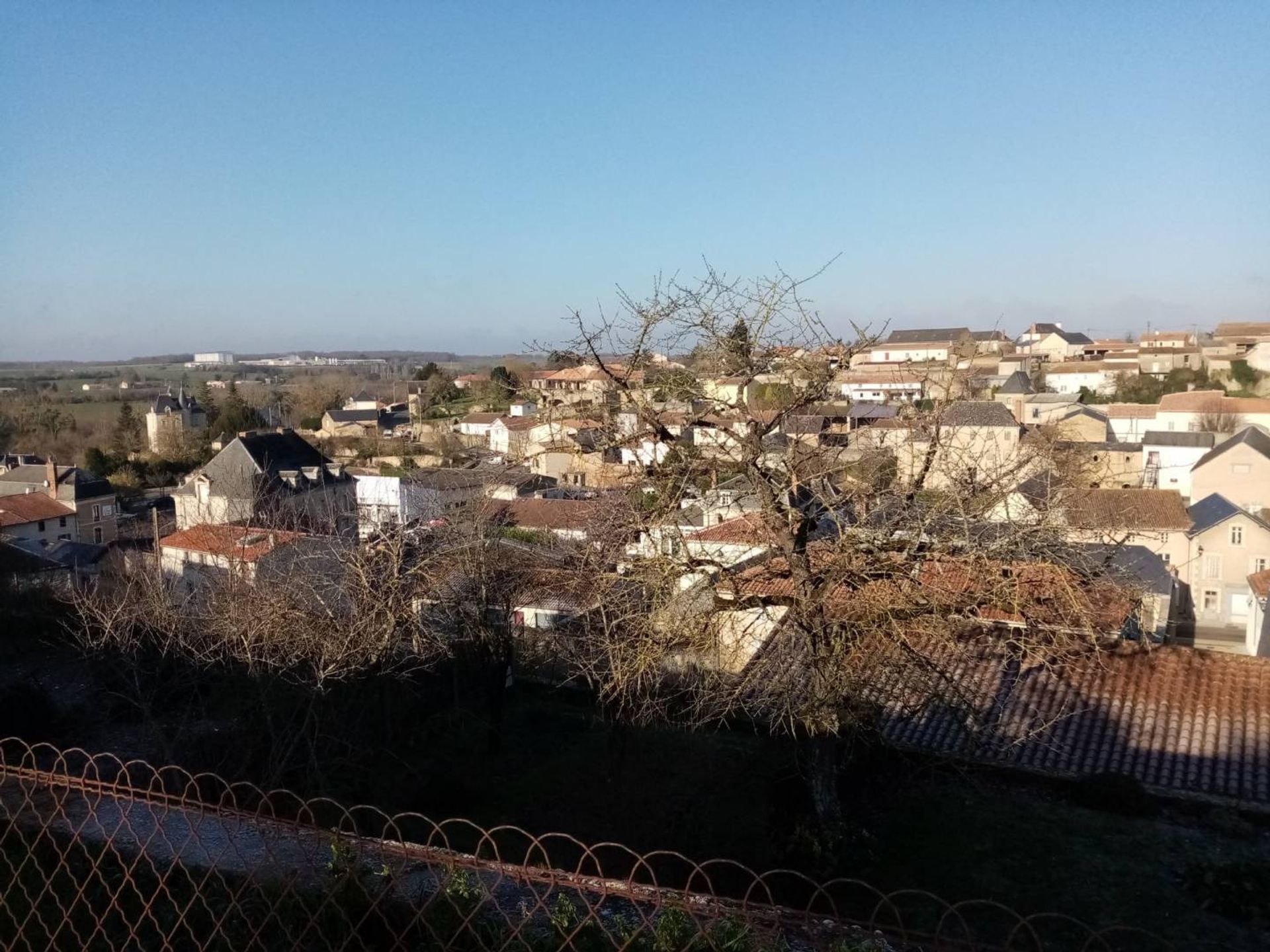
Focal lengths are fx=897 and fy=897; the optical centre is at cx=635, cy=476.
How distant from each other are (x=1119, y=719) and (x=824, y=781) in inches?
149

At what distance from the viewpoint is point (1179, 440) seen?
3109cm

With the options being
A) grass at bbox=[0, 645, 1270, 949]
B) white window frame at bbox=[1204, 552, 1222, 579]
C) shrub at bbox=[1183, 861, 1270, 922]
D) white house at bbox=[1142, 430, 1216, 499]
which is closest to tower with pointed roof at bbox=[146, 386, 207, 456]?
grass at bbox=[0, 645, 1270, 949]

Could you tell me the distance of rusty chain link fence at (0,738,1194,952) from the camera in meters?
2.20

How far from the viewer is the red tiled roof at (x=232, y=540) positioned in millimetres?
15211

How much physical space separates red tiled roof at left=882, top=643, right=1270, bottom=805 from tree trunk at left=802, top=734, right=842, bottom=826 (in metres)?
1.16

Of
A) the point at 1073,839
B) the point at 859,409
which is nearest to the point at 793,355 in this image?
the point at 1073,839

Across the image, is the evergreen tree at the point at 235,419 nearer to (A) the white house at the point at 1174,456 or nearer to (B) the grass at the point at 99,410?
(B) the grass at the point at 99,410

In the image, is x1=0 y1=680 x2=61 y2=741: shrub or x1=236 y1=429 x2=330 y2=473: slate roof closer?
x1=0 y1=680 x2=61 y2=741: shrub

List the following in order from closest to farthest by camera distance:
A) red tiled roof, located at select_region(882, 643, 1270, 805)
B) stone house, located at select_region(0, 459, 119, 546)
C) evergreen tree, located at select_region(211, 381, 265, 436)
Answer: red tiled roof, located at select_region(882, 643, 1270, 805)
stone house, located at select_region(0, 459, 119, 546)
evergreen tree, located at select_region(211, 381, 265, 436)

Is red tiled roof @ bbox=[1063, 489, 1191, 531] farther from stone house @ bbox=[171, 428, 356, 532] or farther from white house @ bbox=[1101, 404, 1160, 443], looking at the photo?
stone house @ bbox=[171, 428, 356, 532]

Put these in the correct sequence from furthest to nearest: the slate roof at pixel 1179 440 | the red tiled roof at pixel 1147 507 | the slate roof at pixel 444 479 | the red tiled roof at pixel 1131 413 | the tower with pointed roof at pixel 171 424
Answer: the tower with pointed roof at pixel 171 424 < the red tiled roof at pixel 1131 413 < the slate roof at pixel 1179 440 < the slate roof at pixel 444 479 < the red tiled roof at pixel 1147 507

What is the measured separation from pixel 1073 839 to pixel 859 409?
1006 inches

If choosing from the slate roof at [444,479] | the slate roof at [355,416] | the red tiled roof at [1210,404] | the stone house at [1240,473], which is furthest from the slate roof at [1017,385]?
the slate roof at [355,416]

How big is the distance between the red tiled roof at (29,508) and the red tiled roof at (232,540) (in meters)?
9.01
